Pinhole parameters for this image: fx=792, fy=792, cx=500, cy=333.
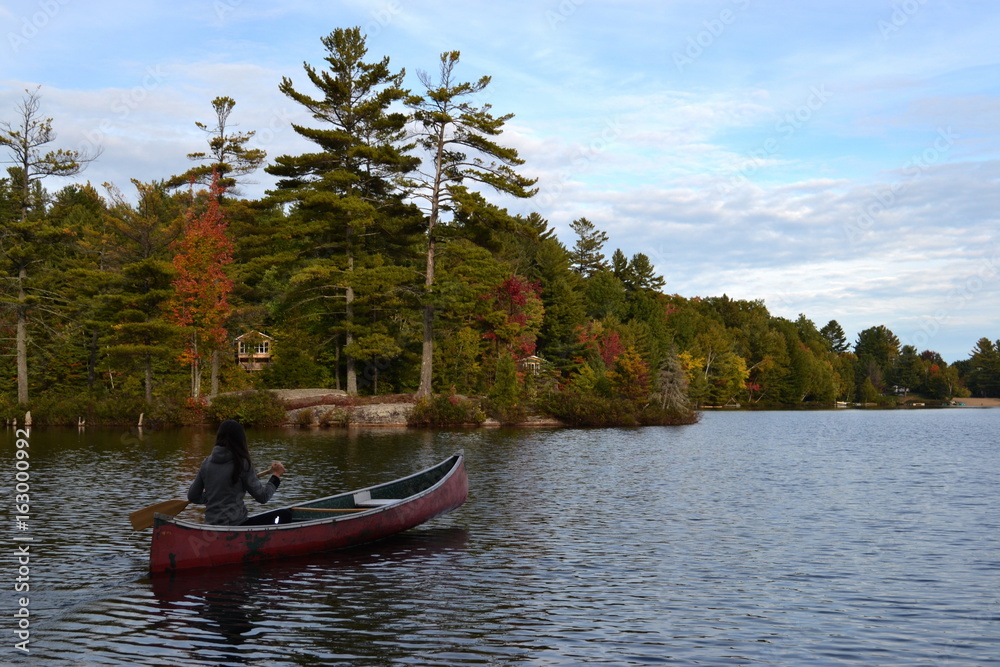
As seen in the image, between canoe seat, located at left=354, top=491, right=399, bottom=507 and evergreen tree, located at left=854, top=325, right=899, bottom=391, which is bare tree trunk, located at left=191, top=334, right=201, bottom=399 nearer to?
canoe seat, located at left=354, top=491, right=399, bottom=507

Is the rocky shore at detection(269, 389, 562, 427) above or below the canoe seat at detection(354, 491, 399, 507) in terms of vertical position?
above

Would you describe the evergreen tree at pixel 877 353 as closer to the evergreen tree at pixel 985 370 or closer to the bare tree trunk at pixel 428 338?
the evergreen tree at pixel 985 370

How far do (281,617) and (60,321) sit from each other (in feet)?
161

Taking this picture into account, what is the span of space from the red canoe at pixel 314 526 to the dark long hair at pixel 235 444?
99 centimetres

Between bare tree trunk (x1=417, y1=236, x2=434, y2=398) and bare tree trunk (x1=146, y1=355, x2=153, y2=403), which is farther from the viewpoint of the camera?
bare tree trunk (x1=417, y1=236, x2=434, y2=398)

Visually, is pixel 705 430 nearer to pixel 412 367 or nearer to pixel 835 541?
pixel 412 367

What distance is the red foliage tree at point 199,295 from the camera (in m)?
47.9

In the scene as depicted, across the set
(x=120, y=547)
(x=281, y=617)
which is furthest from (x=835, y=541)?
(x=120, y=547)

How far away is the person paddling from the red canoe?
1.24ft

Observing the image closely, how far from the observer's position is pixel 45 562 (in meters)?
13.2

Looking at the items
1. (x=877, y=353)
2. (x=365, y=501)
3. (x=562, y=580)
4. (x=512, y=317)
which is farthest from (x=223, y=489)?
(x=877, y=353)

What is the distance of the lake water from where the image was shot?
941cm

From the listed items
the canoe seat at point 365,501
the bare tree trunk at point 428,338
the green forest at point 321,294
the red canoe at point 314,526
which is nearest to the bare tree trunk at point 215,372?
the green forest at point 321,294

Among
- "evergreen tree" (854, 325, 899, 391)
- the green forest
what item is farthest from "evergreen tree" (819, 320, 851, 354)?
the green forest
